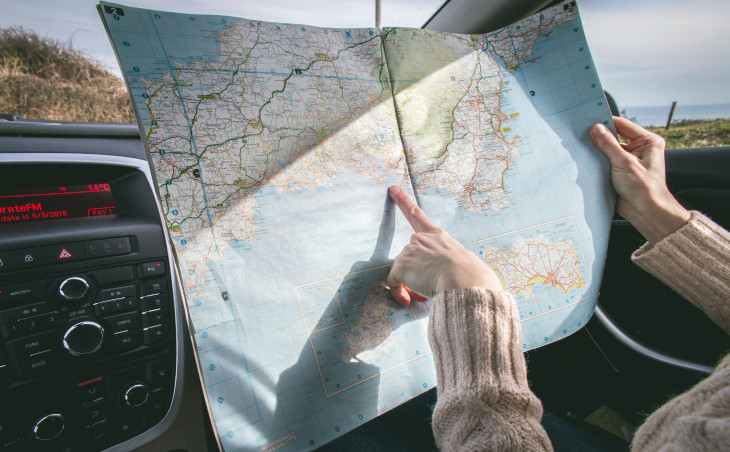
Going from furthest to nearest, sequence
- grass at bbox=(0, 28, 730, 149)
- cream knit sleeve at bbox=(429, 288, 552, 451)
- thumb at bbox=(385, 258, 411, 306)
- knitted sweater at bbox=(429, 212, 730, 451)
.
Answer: grass at bbox=(0, 28, 730, 149) → thumb at bbox=(385, 258, 411, 306) → cream knit sleeve at bbox=(429, 288, 552, 451) → knitted sweater at bbox=(429, 212, 730, 451)

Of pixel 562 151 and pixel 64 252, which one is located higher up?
pixel 64 252

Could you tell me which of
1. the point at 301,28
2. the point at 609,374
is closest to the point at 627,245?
the point at 609,374

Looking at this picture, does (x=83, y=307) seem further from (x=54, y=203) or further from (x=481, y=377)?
(x=481, y=377)

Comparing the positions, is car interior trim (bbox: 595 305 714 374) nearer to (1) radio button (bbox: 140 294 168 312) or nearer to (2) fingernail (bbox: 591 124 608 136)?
(2) fingernail (bbox: 591 124 608 136)

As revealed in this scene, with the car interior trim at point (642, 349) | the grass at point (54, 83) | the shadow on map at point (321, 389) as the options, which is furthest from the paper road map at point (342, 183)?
the grass at point (54, 83)

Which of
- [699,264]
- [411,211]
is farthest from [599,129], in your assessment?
[411,211]

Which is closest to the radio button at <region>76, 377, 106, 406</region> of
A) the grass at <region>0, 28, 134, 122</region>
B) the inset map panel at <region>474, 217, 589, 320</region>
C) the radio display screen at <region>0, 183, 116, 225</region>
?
the radio display screen at <region>0, 183, 116, 225</region>

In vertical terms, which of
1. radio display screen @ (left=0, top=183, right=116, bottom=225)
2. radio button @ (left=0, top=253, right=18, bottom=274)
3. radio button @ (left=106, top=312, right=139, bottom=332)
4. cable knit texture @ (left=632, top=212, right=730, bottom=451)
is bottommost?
cable knit texture @ (left=632, top=212, right=730, bottom=451)
